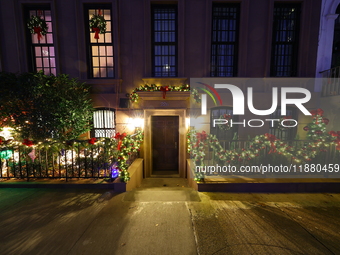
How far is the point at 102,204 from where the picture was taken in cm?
402

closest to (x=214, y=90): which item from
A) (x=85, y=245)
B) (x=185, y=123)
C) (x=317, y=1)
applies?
(x=185, y=123)

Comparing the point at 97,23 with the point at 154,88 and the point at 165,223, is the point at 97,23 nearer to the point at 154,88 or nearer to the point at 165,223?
the point at 154,88

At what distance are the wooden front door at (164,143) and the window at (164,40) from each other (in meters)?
2.17

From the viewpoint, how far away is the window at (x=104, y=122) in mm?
7469

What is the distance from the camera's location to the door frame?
7.26 meters

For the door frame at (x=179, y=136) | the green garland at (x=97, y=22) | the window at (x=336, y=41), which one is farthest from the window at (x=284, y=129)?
the green garland at (x=97, y=22)

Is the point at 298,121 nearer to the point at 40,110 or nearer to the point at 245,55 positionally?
the point at 245,55

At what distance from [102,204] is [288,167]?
18.8ft

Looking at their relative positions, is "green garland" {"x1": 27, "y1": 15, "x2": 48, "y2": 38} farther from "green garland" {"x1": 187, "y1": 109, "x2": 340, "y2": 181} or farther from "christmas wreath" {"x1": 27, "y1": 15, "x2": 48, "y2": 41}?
"green garland" {"x1": 187, "y1": 109, "x2": 340, "y2": 181}

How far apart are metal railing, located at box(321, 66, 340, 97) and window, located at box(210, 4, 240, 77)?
374cm

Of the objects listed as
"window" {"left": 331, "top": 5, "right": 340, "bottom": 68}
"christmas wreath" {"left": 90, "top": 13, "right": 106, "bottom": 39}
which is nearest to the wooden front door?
"christmas wreath" {"left": 90, "top": 13, "right": 106, "bottom": 39}

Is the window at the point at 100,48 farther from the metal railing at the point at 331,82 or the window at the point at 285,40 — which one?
the metal railing at the point at 331,82

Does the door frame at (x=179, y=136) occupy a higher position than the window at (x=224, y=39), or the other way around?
the window at (x=224, y=39)

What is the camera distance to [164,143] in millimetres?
7668
